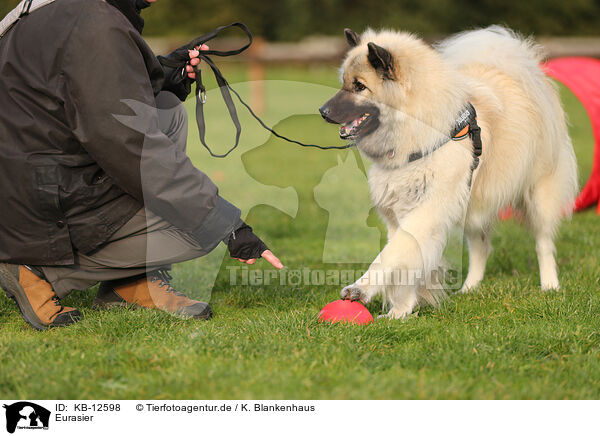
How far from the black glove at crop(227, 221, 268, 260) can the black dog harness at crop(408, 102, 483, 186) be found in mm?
943

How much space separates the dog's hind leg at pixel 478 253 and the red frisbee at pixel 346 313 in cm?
120

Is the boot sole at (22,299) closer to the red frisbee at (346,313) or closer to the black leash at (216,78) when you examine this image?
the black leash at (216,78)

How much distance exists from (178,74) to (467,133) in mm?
1600

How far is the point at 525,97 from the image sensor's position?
11.9 feet

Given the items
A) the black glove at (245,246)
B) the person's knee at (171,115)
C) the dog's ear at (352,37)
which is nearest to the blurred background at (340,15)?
the dog's ear at (352,37)

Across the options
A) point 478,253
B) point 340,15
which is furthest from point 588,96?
point 340,15

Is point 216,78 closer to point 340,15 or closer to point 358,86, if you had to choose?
point 358,86

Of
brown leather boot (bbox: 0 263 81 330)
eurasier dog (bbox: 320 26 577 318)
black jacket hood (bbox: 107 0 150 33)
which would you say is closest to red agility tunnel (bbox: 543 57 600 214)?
eurasier dog (bbox: 320 26 577 318)

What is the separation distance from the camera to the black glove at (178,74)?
3273mm

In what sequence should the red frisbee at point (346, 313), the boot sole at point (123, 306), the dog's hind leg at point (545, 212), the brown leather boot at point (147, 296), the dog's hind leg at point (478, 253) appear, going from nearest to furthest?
the red frisbee at point (346, 313)
the boot sole at point (123, 306)
the brown leather boot at point (147, 296)
the dog's hind leg at point (545, 212)
the dog's hind leg at point (478, 253)

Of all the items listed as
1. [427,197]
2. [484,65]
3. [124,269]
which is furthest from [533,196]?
[124,269]

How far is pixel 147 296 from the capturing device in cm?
321

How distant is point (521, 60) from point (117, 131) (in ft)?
8.32

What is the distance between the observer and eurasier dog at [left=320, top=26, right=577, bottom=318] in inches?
121
